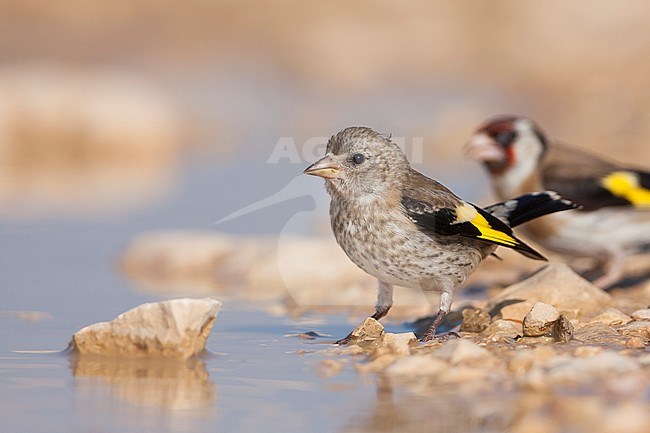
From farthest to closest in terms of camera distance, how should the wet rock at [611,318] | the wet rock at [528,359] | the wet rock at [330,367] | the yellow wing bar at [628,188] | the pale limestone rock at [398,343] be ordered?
the yellow wing bar at [628,188] → the wet rock at [611,318] → the pale limestone rock at [398,343] → the wet rock at [330,367] → the wet rock at [528,359]

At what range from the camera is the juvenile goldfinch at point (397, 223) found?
227 inches

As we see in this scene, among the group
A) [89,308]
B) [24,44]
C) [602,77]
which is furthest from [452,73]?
[89,308]

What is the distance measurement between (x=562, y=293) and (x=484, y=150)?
10.2 ft

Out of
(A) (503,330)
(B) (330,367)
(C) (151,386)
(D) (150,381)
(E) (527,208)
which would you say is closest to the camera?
(C) (151,386)

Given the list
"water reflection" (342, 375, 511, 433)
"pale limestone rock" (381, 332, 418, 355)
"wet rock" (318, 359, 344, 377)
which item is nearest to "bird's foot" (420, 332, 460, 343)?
"pale limestone rock" (381, 332, 418, 355)

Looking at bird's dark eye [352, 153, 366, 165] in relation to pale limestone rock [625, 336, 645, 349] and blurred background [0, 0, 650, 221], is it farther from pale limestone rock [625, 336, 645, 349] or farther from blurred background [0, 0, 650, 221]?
blurred background [0, 0, 650, 221]

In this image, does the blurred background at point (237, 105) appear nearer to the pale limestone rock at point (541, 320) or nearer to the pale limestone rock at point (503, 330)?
the pale limestone rock at point (503, 330)

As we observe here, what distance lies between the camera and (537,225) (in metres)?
8.41

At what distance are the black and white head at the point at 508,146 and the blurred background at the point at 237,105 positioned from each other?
4.47ft

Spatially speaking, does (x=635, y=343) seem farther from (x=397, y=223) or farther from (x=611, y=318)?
(x=397, y=223)

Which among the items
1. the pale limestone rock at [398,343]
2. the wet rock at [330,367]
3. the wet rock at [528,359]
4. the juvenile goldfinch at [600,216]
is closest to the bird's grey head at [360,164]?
the pale limestone rock at [398,343]

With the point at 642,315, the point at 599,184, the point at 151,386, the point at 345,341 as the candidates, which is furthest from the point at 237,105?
the point at 151,386

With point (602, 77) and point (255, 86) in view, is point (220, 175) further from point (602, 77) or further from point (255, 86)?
point (602, 77)

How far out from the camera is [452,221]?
233 inches
